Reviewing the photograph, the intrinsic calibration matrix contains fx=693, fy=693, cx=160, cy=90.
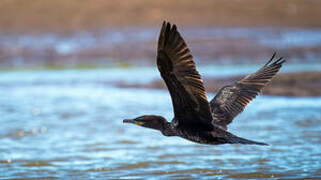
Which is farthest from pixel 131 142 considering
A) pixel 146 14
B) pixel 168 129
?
pixel 146 14

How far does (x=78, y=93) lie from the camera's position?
15055mm

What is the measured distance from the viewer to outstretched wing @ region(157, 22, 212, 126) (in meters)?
5.54

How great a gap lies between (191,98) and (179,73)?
12.6 inches

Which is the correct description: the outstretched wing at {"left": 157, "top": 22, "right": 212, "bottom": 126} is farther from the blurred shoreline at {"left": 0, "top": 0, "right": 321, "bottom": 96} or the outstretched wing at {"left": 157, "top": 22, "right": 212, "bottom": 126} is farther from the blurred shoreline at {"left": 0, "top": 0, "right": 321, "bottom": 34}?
→ the blurred shoreline at {"left": 0, "top": 0, "right": 321, "bottom": 34}

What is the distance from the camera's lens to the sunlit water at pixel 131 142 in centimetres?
781

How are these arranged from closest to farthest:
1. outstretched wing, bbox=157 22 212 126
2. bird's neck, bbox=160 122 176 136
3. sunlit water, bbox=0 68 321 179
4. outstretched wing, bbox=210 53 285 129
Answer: outstretched wing, bbox=157 22 212 126
bird's neck, bbox=160 122 176 136
outstretched wing, bbox=210 53 285 129
sunlit water, bbox=0 68 321 179

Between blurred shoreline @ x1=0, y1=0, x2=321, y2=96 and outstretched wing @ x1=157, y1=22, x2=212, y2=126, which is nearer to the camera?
outstretched wing @ x1=157, y1=22, x2=212, y2=126

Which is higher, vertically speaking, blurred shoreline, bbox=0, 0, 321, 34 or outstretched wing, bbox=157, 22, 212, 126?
blurred shoreline, bbox=0, 0, 321, 34

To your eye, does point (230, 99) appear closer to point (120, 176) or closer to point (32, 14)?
point (120, 176)

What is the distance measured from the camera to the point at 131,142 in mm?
9641

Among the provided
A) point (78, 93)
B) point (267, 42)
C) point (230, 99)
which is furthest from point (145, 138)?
point (267, 42)

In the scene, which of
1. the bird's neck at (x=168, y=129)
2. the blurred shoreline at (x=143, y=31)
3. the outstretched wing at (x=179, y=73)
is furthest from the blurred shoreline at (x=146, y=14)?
the outstretched wing at (x=179, y=73)

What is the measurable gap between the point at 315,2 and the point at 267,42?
14.0ft

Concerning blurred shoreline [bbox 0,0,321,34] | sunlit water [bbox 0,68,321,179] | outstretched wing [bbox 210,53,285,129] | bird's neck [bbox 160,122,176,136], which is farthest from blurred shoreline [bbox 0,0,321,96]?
bird's neck [bbox 160,122,176,136]
